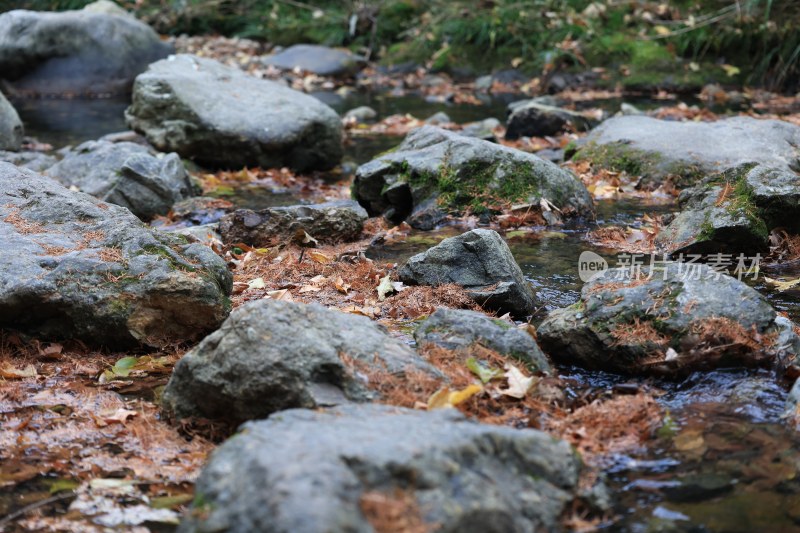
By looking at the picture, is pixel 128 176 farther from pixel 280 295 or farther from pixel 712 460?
pixel 712 460

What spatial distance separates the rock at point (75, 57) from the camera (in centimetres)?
1558

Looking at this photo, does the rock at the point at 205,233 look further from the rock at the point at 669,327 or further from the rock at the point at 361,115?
the rock at the point at 361,115

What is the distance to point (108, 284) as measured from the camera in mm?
3904

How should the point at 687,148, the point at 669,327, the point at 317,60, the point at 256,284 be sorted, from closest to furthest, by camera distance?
the point at 669,327, the point at 256,284, the point at 687,148, the point at 317,60

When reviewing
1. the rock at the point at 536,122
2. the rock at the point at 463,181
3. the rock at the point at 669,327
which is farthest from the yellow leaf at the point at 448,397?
the rock at the point at 536,122

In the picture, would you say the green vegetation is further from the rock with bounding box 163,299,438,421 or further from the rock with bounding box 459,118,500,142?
the rock with bounding box 163,299,438,421

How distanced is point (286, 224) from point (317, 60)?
12355mm

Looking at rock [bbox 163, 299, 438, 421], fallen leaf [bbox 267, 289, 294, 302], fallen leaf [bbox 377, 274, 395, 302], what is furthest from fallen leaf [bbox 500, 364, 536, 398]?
fallen leaf [bbox 267, 289, 294, 302]

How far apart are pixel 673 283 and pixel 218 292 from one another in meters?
2.22

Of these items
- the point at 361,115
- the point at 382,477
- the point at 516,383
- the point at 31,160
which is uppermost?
the point at 382,477

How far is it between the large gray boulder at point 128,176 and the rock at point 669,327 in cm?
437

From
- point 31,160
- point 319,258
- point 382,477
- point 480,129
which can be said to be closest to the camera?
point 382,477

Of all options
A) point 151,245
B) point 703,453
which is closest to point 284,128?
point 151,245

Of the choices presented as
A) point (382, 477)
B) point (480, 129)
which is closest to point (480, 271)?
point (382, 477)
